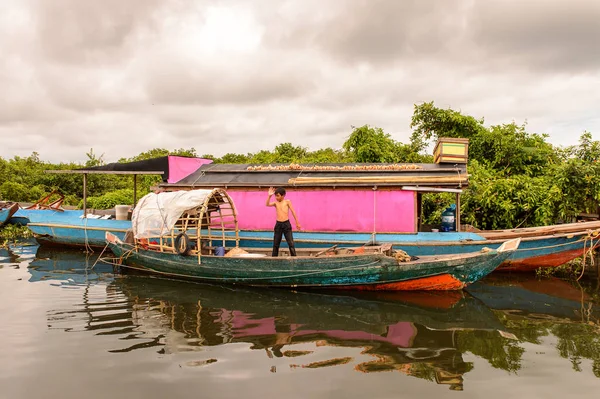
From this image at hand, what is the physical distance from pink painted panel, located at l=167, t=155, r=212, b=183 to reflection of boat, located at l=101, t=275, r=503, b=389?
419cm

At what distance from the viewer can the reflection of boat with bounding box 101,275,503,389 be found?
17.3 ft

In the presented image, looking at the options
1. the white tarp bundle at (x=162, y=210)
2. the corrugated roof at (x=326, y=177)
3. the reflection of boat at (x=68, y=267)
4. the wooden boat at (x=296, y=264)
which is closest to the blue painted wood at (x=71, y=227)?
the reflection of boat at (x=68, y=267)

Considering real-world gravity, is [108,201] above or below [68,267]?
above

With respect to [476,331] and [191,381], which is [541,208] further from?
[191,381]

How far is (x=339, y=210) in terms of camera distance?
35.1ft

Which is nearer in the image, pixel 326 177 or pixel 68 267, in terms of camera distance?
pixel 326 177

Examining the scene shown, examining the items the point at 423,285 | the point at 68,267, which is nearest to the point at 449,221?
the point at 423,285

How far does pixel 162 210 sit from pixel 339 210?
449 cm

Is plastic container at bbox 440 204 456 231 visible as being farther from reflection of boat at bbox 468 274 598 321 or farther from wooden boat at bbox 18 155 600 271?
reflection of boat at bbox 468 274 598 321

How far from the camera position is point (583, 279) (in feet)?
31.9

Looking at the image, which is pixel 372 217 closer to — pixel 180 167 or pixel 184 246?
pixel 184 246

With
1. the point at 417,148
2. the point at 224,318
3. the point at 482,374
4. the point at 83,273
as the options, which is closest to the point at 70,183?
the point at 83,273

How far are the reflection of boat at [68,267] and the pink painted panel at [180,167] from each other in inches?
126

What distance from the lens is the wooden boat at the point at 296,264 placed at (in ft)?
25.3
